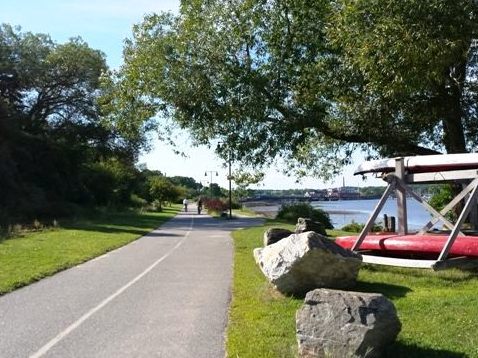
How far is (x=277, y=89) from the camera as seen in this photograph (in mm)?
18625

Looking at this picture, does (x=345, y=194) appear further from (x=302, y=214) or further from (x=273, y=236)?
(x=273, y=236)

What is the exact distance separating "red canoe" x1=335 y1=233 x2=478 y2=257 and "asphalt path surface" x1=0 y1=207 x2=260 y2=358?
3.21 meters

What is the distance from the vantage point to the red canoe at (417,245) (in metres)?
11.7

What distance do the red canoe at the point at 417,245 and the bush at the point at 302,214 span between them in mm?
22225

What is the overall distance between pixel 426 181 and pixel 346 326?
7665mm

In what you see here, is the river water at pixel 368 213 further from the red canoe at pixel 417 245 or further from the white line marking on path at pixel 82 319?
the white line marking on path at pixel 82 319

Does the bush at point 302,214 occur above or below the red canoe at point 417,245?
above

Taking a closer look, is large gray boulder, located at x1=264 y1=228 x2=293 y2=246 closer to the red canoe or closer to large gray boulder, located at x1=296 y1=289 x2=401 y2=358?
the red canoe

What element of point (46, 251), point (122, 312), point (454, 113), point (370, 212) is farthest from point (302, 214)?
point (122, 312)

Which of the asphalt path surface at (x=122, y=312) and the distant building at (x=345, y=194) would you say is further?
the distant building at (x=345, y=194)

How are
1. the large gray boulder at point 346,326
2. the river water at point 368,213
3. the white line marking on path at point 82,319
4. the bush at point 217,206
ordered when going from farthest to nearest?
the bush at point 217,206
the river water at point 368,213
the white line marking on path at point 82,319
the large gray boulder at point 346,326

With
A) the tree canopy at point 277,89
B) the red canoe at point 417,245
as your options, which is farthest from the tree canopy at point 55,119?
the red canoe at point 417,245

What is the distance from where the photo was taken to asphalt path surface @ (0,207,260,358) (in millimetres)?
7383

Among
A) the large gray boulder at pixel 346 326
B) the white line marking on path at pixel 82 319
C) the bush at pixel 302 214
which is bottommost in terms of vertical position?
the white line marking on path at pixel 82 319
